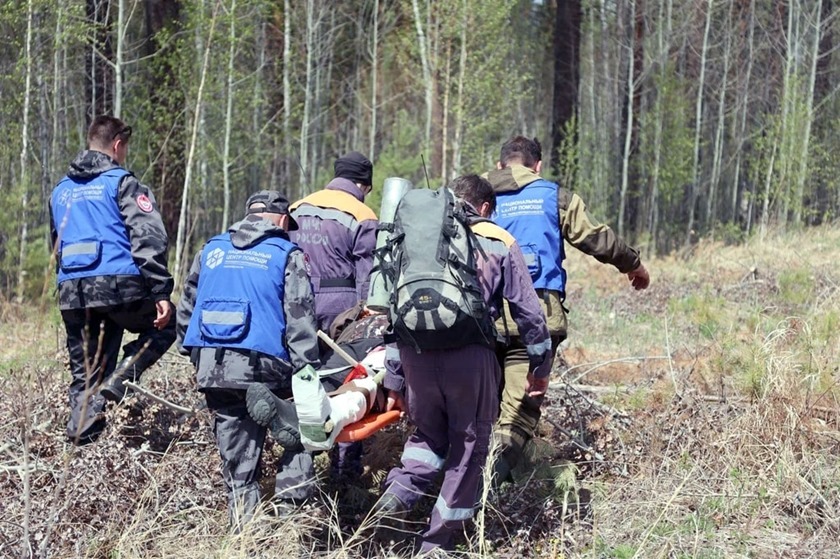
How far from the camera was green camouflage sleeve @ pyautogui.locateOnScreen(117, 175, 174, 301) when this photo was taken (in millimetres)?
5500

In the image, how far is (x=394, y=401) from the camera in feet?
15.9

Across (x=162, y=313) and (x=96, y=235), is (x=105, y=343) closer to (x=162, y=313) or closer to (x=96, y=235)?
(x=162, y=313)

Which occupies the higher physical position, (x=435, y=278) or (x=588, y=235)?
(x=588, y=235)

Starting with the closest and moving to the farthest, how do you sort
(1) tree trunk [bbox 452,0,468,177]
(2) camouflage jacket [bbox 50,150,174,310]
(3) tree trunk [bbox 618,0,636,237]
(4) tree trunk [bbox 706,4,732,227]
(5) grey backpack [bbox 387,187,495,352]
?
(5) grey backpack [bbox 387,187,495,352], (2) camouflage jacket [bbox 50,150,174,310], (1) tree trunk [bbox 452,0,468,177], (3) tree trunk [bbox 618,0,636,237], (4) tree trunk [bbox 706,4,732,227]

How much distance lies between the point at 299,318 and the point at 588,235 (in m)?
1.90

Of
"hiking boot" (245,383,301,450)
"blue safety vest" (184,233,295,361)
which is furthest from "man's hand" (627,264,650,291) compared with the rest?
"hiking boot" (245,383,301,450)

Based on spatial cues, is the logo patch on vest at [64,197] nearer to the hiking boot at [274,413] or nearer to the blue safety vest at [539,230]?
the hiking boot at [274,413]

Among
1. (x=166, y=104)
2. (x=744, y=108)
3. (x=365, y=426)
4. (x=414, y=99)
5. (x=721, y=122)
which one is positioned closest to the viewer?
(x=365, y=426)

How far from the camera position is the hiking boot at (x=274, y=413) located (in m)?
4.49

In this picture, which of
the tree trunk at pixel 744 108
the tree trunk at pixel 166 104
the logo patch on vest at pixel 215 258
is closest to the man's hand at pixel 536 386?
the logo patch on vest at pixel 215 258

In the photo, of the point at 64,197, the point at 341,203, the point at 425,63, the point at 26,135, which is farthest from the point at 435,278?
the point at 425,63

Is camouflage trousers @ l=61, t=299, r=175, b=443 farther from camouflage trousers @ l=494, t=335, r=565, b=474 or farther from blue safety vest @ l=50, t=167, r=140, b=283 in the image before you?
camouflage trousers @ l=494, t=335, r=565, b=474

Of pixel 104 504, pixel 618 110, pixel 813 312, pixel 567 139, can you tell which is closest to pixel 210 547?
pixel 104 504

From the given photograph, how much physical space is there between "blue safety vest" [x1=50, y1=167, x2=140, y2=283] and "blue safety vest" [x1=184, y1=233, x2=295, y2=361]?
3.18ft
